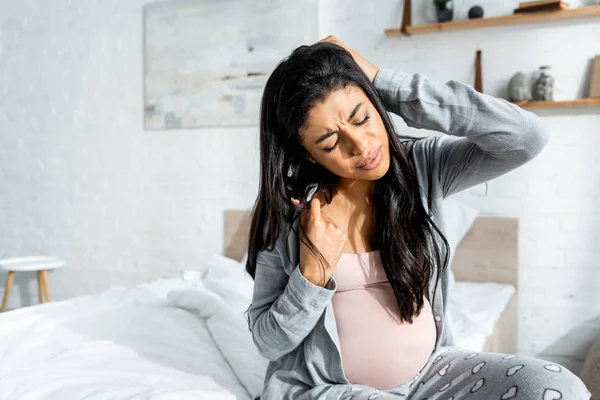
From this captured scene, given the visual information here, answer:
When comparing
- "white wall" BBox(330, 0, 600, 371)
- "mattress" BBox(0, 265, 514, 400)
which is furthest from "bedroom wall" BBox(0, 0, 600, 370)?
"mattress" BBox(0, 265, 514, 400)

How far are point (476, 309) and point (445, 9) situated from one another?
124cm

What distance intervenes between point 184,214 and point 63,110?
1.01 metres

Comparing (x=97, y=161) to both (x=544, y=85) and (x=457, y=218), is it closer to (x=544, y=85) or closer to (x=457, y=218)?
(x=457, y=218)

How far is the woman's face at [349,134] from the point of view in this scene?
40.4 inches

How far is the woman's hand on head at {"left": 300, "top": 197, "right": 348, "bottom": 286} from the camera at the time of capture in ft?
3.47

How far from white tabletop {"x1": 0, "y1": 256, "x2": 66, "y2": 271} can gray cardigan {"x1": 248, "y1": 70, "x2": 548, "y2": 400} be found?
2.28 m

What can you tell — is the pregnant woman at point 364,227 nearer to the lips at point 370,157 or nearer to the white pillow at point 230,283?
the lips at point 370,157

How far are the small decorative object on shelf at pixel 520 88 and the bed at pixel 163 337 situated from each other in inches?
19.8

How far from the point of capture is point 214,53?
297 cm

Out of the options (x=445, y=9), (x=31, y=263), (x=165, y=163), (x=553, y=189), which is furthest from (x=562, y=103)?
(x=31, y=263)

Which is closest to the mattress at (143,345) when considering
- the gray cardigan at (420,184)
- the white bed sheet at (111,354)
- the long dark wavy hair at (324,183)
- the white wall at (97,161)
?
the white bed sheet at (111,354)

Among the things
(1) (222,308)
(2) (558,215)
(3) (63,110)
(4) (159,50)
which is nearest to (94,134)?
(3) (63,110)

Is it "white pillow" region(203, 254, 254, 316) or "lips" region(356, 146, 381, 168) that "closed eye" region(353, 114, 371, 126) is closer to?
"lips" region(356, 146, 381, 168)

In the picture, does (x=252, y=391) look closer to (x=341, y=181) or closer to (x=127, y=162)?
(x=341, y=181)
